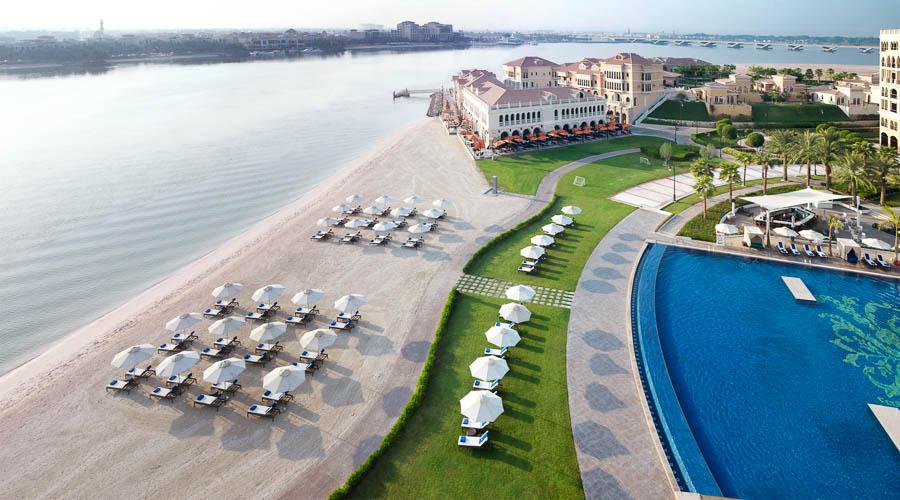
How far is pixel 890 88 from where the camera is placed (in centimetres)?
6462

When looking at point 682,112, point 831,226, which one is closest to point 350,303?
point 831,226

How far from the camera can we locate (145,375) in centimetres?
2936

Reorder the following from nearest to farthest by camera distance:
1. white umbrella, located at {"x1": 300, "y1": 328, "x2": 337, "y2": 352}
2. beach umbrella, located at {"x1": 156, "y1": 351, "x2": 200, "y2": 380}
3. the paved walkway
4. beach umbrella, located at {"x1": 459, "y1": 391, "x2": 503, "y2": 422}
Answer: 1. the paved walkway
2. beach umbrella, located at {"x1": 459, "y1": 391, "x2": 503, "y2": 422}
3. beach umbrella, located at {"x1": 156, "y1": 351, "x2": 200, "y2": 380}
4. white umbrella, located at {"x1": 300, "y1": 328, "x2": 337, "y2": 352}

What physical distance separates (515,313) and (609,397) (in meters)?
7.31

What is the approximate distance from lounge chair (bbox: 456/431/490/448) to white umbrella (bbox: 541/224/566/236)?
23.3 m

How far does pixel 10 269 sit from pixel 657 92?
9112 cm

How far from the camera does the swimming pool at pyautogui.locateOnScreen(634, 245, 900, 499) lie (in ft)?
71.2

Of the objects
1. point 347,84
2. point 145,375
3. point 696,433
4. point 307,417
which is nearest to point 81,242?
point 145,375

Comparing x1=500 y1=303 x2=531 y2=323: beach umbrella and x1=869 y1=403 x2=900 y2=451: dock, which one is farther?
x1=500 y1=303 x2=531 y2=323: beach umbrella

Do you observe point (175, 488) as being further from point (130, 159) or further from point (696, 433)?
point (130, 159)

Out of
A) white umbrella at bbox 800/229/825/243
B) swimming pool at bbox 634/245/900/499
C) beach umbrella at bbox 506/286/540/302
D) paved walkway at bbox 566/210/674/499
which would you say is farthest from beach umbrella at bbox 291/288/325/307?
white umbrella at bbox 800/229/825/243

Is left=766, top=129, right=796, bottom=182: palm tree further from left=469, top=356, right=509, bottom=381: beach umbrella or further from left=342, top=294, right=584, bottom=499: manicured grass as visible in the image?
left=469, top=356, right=509, bottom=381: beach umbrella

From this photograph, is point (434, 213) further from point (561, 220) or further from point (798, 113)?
point (798, 113)

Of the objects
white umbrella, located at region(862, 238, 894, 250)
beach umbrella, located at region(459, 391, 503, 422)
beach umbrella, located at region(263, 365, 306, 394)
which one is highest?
white umbrella, located at region(862, 238, 894, 250)
